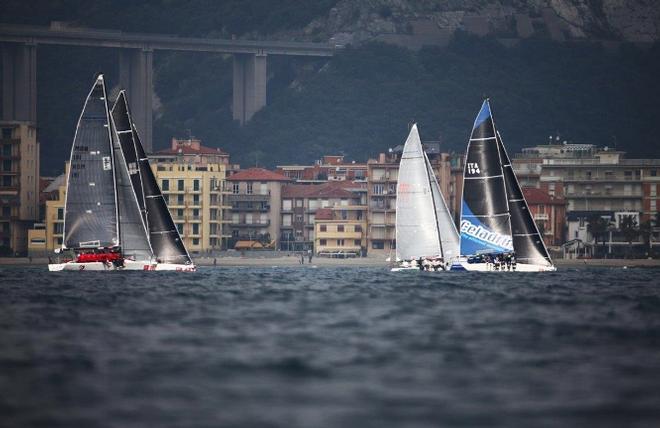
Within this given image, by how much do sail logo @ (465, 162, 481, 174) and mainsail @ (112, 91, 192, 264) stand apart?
61.6ft

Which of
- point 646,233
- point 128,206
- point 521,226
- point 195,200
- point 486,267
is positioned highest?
point 195,200

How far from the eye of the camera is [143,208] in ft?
376

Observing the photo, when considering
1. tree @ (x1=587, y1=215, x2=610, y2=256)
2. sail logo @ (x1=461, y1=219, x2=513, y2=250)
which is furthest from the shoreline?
sail logo @ (x1=461, y1=219, x2=513, y2=250)

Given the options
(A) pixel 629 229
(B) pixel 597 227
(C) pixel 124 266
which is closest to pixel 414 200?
(C) pixel 124 266

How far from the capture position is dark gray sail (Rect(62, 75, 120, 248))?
4281 inches

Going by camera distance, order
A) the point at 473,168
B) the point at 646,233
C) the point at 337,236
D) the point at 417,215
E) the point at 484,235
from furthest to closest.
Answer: the point at 337,236, the point at 646,233, the point at 417,215, the point at 484,235, the point at 473,168

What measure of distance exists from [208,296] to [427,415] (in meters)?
45.0

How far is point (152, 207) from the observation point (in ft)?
381

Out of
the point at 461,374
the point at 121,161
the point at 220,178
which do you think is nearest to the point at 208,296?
the point at 121,161

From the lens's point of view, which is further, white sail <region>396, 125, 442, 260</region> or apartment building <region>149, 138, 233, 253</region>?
apartment building <region>149, 138, 233, 253</region>

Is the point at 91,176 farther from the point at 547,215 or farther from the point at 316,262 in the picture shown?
the point at 547,215

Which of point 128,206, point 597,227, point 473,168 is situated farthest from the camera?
point 597,227

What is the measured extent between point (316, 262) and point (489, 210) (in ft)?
230

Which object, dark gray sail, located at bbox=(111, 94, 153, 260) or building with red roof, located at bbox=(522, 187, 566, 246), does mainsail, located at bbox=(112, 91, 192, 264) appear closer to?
dark gray sail, located at bbox=(111, 94, 153, 260)
